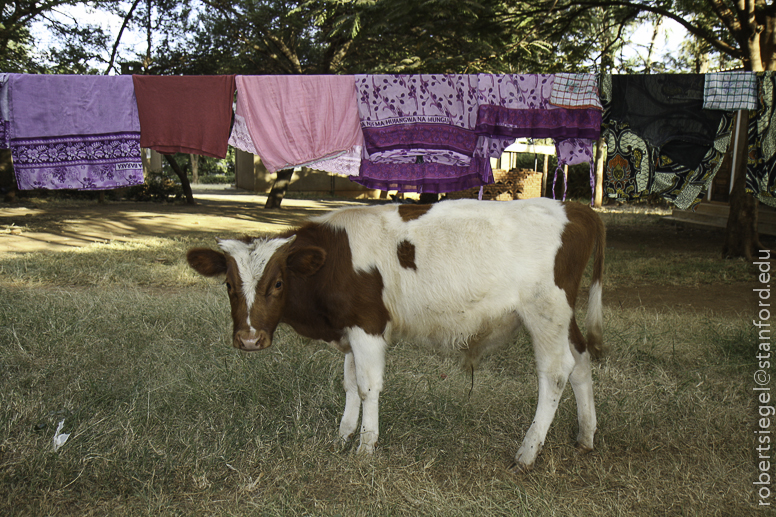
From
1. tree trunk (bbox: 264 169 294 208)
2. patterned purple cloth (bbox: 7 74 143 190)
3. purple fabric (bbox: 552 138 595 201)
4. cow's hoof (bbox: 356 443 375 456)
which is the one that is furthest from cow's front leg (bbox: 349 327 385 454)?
tree trunk (bbox: 264 169 294 208)

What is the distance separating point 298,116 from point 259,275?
12.2ft

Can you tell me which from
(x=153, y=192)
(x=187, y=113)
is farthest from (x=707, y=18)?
(x=153, y=192)

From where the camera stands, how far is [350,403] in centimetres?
334

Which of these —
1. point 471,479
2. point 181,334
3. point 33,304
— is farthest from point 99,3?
point 471,479

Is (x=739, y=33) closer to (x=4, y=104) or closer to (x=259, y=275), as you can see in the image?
(x=259, y=275)

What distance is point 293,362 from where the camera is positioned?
402cm

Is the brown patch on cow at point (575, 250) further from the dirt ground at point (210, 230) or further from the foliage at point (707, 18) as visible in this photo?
the foliage at point (707, 18)

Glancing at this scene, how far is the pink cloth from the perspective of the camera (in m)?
6.16

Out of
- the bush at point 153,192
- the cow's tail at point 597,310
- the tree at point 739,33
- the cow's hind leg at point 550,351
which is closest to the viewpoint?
the cow's hind leg at point 550,351

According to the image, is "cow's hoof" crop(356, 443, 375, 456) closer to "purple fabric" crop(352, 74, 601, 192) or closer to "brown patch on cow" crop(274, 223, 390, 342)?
"brown patch on cow" crop(274, 223, 390, 342)

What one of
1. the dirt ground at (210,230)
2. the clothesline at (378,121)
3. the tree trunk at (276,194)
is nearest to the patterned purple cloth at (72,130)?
the clothesline at (378,121)

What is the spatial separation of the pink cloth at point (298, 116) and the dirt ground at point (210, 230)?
103 centimetres

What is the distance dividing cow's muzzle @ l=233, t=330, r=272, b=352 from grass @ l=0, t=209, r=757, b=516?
564mm

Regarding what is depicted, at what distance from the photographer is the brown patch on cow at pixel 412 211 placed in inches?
126
